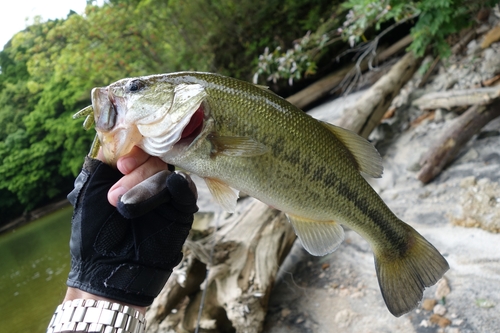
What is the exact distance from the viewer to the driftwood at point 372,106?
5508 mm

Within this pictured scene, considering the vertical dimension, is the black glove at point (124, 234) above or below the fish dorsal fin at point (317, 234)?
above

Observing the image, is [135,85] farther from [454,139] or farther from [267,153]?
[454,139]

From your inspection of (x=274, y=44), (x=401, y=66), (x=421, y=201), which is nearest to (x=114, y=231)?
(x=421, y=201)

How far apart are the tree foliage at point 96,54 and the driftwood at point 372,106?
228 inches

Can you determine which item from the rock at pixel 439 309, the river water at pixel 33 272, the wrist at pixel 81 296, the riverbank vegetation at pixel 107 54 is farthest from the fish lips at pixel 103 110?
the riverbank vegetation at pixel 107 54

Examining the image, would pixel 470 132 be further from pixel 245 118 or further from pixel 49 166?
pixel 49 166

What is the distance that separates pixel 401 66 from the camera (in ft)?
23.2

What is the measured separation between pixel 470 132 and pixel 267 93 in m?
3.93

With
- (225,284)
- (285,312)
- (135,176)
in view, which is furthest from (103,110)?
(285,312)

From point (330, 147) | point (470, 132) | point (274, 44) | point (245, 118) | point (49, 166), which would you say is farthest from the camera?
point (49, 166)

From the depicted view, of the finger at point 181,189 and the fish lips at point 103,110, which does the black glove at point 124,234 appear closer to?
the finger at point 181,189

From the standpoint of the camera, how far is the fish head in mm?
1601

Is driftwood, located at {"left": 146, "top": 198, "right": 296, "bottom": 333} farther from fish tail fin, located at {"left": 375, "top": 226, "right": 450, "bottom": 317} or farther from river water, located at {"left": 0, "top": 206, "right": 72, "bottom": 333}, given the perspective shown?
fish tail fin, located at {"left": 375, "top": 226, "right": 450, "bottom": 317}

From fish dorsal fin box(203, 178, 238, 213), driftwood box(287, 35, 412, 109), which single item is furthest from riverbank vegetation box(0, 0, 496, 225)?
fish dorsal fin box(203, 178, 238, 213)
